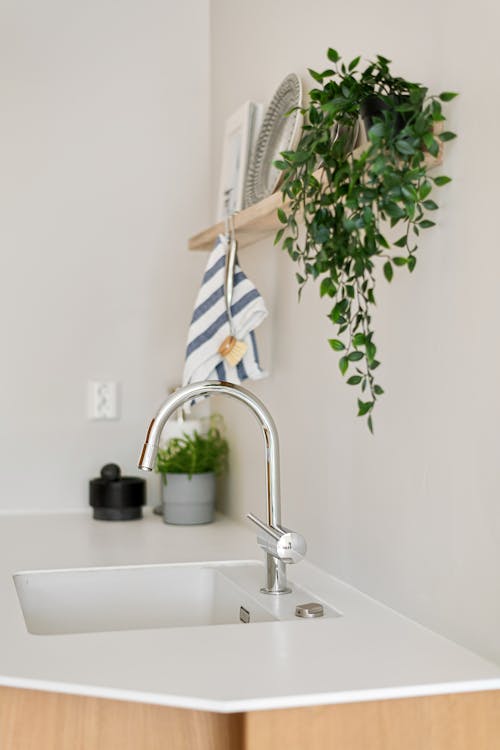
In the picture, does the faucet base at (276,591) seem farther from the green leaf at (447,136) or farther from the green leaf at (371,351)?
Result: the green leaf at (447,136)

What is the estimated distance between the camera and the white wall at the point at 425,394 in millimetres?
1111

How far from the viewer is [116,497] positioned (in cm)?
220

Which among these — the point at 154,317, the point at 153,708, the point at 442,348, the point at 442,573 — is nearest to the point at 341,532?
the point at 442,573

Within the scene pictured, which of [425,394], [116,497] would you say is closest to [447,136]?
[425,394]

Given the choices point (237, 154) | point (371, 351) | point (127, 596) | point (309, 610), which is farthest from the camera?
point (237, 154)

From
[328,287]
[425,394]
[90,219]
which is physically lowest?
[425,394]

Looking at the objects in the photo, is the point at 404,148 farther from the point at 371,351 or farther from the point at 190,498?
the point at 190,498

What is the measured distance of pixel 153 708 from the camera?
3.50 feet

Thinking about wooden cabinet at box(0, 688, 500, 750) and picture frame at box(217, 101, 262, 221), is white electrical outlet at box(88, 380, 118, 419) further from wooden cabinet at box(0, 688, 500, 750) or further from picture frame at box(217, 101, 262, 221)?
wooden cabinet at box(0, 688, 500, 750)

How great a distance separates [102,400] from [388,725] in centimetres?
148

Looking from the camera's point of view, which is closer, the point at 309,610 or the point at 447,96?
the point at 447,96

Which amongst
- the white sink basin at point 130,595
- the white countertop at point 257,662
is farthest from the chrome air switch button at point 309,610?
the white sink basin at point 130,595

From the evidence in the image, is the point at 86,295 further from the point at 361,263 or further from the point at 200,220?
the point at 361,263

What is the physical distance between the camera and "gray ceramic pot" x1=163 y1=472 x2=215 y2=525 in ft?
7.00
